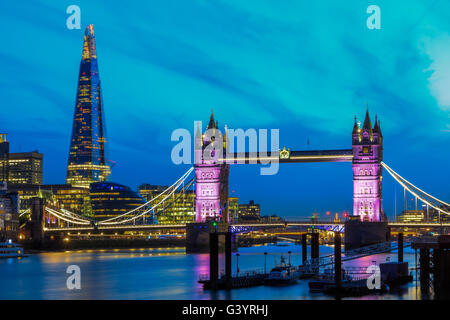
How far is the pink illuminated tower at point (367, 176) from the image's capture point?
10394cm

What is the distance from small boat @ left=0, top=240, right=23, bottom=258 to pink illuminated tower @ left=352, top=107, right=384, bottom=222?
45.5 metres

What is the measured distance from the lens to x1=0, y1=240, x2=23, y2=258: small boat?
346 feet

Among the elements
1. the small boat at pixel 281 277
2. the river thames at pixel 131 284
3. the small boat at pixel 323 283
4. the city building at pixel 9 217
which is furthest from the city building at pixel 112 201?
the small boat at pixel 323 283

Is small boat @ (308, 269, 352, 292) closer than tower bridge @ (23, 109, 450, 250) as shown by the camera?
Yes

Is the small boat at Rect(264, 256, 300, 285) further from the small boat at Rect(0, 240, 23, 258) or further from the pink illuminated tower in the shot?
the small boat at Rect(0, 240, 23, 258)

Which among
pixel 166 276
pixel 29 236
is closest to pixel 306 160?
pixel 166 276

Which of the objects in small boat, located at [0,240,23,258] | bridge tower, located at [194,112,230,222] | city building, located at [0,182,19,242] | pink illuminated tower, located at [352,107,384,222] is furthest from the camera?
city building, located at [0,182,19,242]

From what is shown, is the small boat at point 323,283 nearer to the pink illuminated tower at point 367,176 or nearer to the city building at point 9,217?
the pink illuminated tower at point 367,176

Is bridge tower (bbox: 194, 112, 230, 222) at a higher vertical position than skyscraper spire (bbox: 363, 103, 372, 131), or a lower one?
lower

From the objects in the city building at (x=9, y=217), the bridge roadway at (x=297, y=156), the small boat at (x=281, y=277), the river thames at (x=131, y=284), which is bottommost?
the river thames at (x=131, y=284)

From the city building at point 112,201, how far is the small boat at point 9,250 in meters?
70.0

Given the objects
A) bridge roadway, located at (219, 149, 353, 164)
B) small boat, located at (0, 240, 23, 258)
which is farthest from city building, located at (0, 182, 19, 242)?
bridge roadway, located at (219, 149, 353, 164)
